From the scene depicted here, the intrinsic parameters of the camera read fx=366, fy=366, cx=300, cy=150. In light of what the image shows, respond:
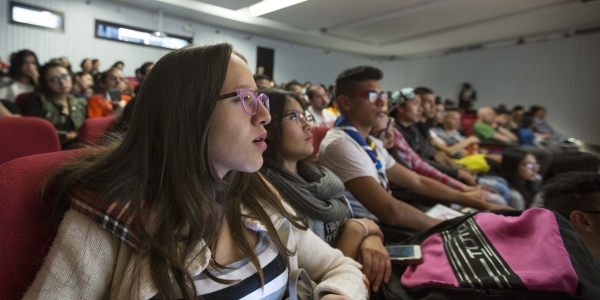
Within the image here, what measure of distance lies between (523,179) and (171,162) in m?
3.02

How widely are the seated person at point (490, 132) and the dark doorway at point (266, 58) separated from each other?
19.4 ft

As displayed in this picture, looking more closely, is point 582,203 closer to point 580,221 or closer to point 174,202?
point 580,221

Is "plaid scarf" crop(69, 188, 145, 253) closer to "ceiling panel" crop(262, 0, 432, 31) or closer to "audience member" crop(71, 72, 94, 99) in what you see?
"audience member" crop(71, 72, 94, 99)

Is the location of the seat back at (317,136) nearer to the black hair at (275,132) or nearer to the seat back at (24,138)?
the black hair at (275,132)

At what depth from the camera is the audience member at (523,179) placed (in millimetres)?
2896

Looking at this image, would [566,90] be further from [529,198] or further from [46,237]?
[46,237]

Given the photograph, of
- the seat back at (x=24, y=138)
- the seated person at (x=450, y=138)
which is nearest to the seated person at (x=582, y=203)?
the seat back at (x=24, y=138)

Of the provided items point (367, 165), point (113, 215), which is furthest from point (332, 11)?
point (113, 215)

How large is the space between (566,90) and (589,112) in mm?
749

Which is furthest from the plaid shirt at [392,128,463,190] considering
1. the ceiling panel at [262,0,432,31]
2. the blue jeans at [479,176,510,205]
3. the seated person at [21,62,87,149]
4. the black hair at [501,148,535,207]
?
the ceiling panel at [262,0,432,31]

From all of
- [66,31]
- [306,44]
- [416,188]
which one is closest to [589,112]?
[306,44]

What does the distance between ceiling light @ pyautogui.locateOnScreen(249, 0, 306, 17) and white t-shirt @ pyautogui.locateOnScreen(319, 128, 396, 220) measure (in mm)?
5379

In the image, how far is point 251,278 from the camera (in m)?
0.85

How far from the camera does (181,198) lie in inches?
30.6
